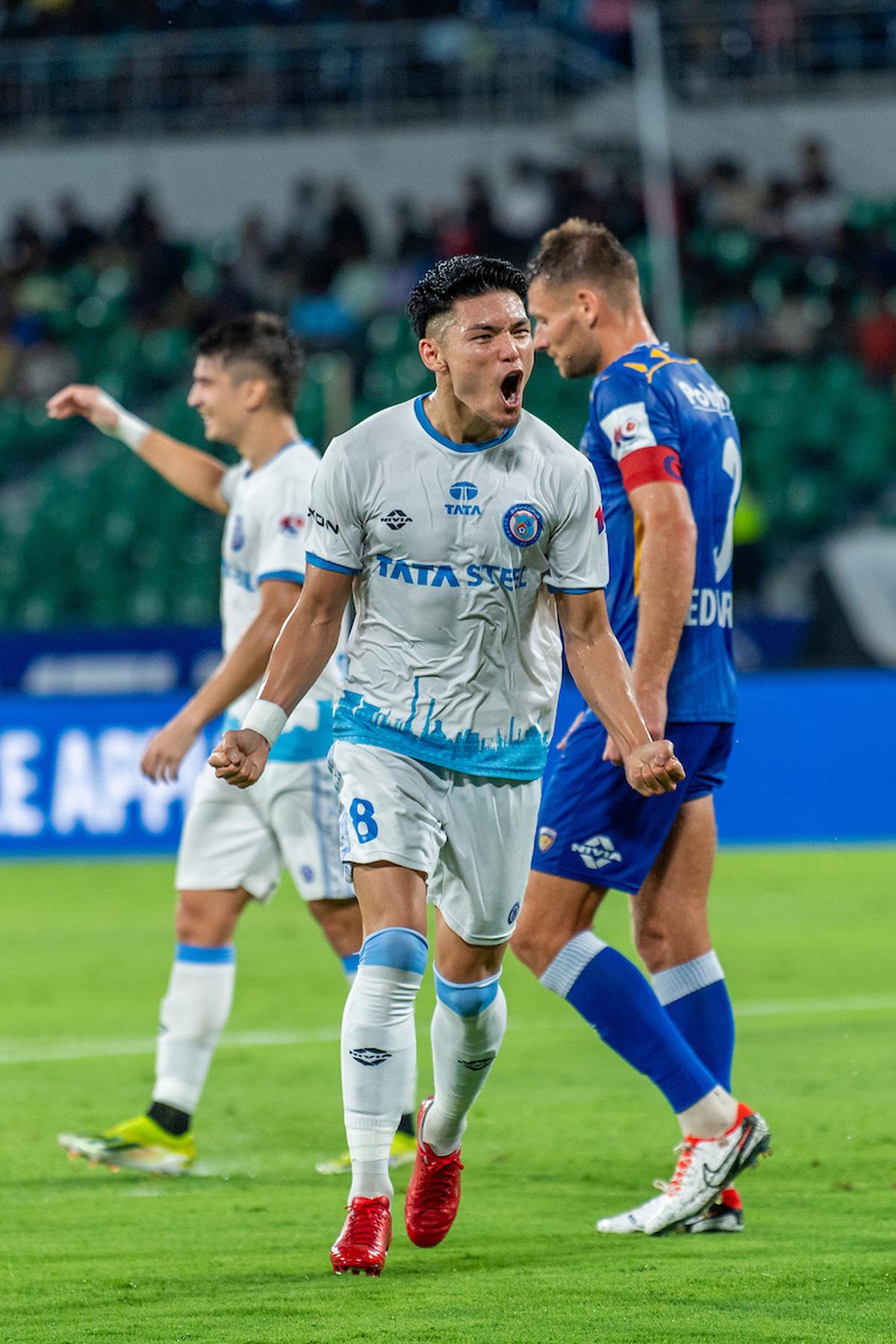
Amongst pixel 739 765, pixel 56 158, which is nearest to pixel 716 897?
pixel 739 765

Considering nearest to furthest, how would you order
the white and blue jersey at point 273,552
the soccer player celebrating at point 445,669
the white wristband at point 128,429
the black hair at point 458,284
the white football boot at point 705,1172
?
the soccer player celebrating at point 445,669 → the black hair at point 458,284 → the white football boot at point 705,1172 → the white and blue jersey at point 273,552 → the white wristband at point 128,429

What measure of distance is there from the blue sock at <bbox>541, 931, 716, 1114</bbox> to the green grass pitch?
0.39 metres

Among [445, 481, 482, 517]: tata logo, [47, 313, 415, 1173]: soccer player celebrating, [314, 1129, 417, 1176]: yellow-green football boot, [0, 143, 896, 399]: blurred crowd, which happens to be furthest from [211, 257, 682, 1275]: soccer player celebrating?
[0, 143, 896, 399]: blurred crowd

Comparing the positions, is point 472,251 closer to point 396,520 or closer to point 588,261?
point 588,261

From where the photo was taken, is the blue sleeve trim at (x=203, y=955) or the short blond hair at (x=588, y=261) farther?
the blue sleeve trim at (x=203, y=955)

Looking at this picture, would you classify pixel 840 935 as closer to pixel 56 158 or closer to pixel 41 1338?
pixel 41 1338

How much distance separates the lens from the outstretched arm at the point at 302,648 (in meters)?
4.44

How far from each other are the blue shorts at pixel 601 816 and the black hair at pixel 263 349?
5.56 ft

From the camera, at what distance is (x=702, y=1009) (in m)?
5.19

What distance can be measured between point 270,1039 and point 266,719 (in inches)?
→ 135

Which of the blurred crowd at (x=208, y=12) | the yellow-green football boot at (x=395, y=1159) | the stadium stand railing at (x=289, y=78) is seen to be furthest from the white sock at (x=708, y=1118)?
the blurred crowd at (x=208, y=12)

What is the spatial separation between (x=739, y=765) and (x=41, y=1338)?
9.83 metres

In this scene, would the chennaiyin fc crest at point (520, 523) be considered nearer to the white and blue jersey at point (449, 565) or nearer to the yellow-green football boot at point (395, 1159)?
the white and blue jersey at point (449, 565)

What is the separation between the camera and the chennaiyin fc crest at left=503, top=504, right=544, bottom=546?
14.5 feet
